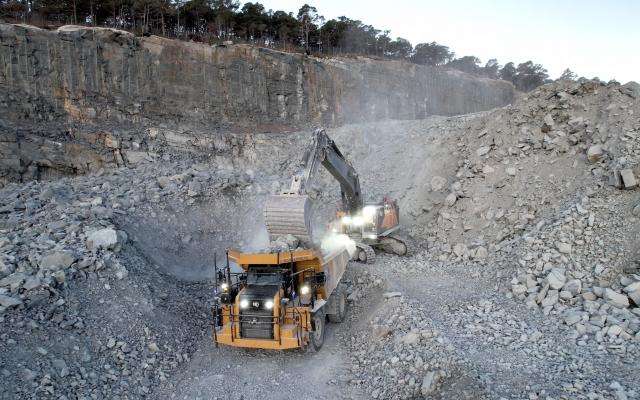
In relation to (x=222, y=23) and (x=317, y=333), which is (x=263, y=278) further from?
(x=222, y=23)

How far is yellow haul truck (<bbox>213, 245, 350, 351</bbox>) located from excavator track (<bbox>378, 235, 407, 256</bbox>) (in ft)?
16.9

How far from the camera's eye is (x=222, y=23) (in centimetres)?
3344

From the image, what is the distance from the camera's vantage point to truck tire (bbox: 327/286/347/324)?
29.8 ft

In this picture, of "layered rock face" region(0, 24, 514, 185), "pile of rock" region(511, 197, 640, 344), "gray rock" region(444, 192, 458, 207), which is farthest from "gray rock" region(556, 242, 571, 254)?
"layered rock face" region(0, 24, 514, 185)

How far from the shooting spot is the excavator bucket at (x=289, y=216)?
26.4 ft

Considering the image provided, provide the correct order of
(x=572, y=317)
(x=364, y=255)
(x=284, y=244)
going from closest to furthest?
(x=284, y=244)
(x=572, y=317)
(x=364, y=255)

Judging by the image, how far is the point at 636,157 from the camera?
11.6 m

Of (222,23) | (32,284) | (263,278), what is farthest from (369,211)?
(222,23)

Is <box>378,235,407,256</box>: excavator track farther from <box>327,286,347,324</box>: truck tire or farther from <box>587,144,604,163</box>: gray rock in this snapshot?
<box>587,144,604,163</box>: gray rock

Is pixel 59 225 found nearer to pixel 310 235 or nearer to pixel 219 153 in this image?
pixel 310 235

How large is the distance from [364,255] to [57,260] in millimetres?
7018

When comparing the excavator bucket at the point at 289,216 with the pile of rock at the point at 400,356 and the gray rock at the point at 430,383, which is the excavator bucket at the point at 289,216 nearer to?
the pile of rock at the point at 400,356

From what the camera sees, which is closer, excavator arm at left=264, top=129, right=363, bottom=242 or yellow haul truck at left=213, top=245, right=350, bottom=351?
yellow haul truck at left=213, top=245, right=350, bottom=351

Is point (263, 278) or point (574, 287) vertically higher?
point (263, 278)
